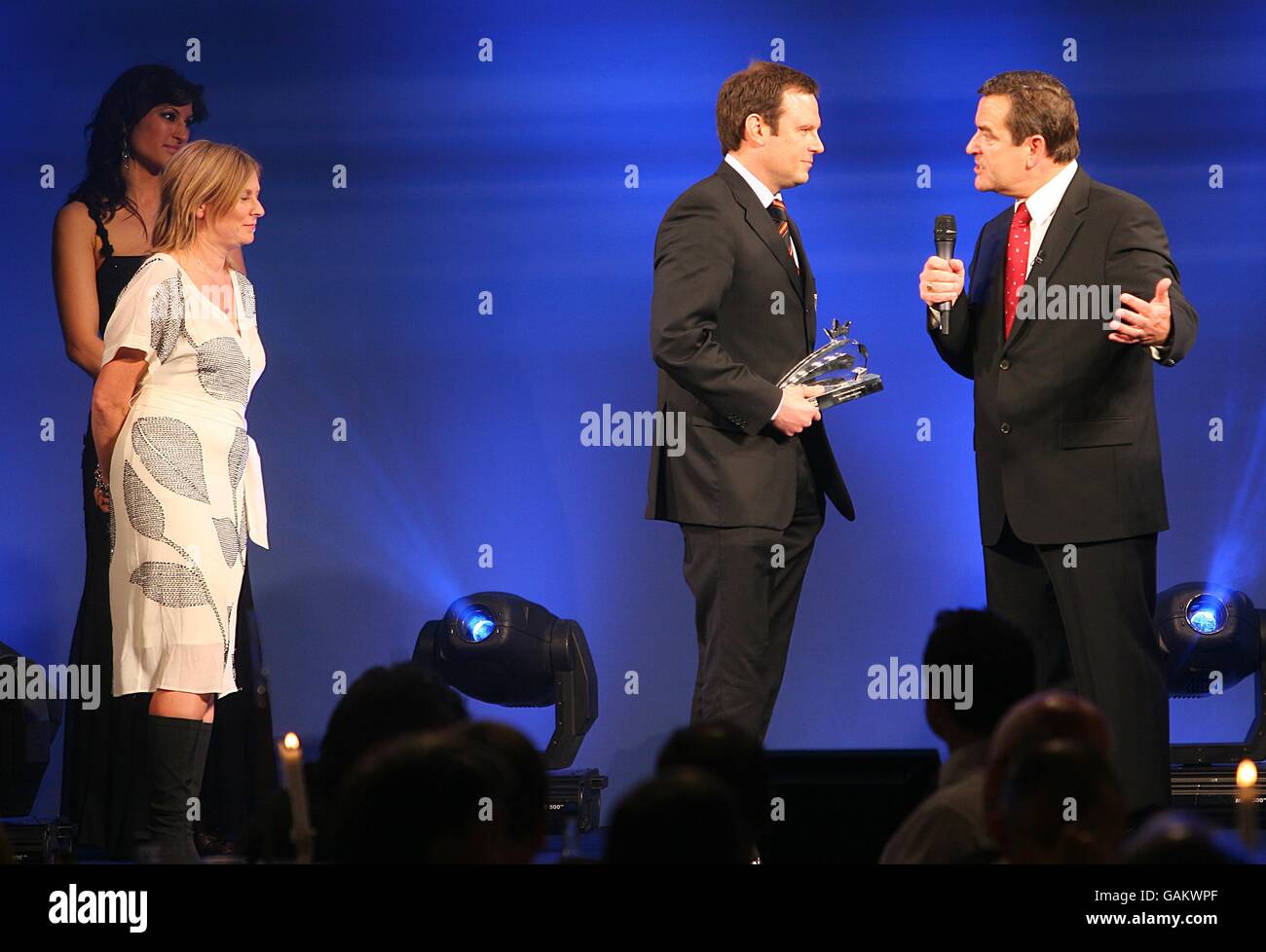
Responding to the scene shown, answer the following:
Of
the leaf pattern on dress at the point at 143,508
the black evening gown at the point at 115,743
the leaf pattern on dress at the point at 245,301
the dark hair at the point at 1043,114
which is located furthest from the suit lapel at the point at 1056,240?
the black evening gown at the point at 115,743

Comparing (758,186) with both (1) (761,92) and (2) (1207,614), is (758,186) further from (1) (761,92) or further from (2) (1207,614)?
(2) (1207,614)

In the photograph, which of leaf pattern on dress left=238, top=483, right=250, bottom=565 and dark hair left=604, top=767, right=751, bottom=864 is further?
leaf pattern on dress left=238, top=483, right=250, bottom=565

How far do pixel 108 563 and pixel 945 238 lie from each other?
2539 mm

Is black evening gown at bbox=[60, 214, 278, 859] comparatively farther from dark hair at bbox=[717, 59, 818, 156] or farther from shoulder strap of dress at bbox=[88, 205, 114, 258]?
dark hair at bbox=[717, 59, 818, 156]

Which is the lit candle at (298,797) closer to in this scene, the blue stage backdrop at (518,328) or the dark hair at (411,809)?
the dark hair at (411,809)

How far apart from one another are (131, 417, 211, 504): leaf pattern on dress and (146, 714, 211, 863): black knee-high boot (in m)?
0.56

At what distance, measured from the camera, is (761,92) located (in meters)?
4.48

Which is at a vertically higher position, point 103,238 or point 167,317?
point 103,238

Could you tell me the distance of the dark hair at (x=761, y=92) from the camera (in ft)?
14.7

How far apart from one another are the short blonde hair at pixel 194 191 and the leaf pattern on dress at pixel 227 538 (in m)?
0.68

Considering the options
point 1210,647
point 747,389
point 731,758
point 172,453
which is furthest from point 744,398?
point 1210,647

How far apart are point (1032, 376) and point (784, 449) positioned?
614 mm

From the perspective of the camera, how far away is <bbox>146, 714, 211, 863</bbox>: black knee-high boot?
13.7 feet

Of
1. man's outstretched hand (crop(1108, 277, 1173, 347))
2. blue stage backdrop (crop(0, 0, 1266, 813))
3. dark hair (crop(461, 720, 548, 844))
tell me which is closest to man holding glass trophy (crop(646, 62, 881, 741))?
man's outstretched hand (crop(1108, 277, 1173, 347))
